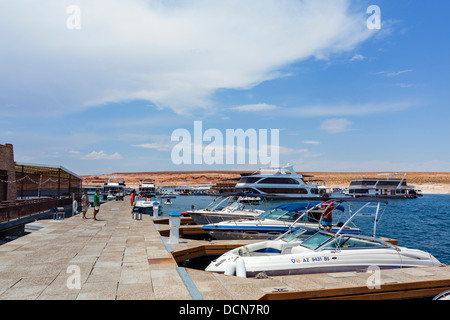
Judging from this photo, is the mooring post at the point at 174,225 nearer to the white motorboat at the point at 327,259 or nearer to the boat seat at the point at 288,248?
the white motorboat at the point at 327,259

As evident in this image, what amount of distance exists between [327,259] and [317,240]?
41.8 inches

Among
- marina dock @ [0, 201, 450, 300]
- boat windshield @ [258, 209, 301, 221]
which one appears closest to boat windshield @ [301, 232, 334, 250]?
marina dock @ [0, 201, 450, 300]

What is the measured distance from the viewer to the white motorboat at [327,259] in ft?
35.4

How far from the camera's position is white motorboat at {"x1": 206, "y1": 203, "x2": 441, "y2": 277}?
424 inches

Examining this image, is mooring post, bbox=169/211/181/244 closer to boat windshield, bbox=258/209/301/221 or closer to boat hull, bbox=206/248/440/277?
boat hull, bbox=206/248/440/277

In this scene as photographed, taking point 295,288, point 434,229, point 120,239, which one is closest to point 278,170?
point 434,229

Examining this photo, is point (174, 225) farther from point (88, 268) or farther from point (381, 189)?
point (381, 189)

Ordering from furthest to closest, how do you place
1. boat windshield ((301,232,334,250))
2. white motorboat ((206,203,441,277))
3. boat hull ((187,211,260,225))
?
1. boat hull ((187,211,260,225))
2. boat windshield ((301,232,334,250))
3. white motorboat ((206,203,441,277))

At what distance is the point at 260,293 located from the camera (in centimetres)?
767

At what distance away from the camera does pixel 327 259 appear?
36.3 feet
